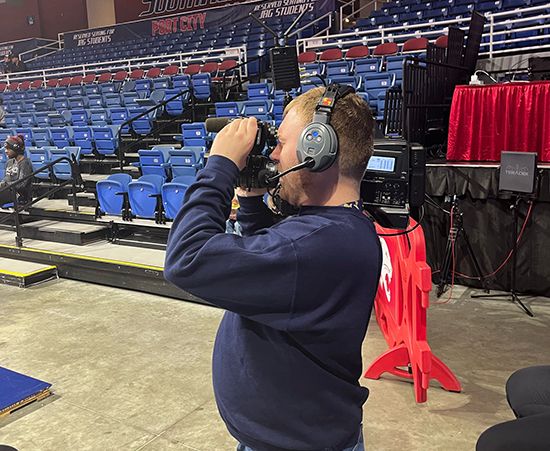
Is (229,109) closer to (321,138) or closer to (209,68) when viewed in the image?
(209,68)

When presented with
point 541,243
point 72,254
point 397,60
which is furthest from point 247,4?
point 541,243

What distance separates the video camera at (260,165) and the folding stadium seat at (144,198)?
5.30 m

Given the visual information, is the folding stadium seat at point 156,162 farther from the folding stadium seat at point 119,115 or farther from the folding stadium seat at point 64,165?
the folding stadium seat at point 119,115

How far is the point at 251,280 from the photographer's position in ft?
3.30

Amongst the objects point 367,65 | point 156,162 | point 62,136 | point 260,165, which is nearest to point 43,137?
point 62,136

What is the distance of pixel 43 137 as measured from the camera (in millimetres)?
10828

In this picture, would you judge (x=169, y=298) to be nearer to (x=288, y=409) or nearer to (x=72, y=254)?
(x=72, y=254)

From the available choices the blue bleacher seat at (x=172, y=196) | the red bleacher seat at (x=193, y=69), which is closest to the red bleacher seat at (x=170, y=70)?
the red bleacher seat at (x=193, y=69)

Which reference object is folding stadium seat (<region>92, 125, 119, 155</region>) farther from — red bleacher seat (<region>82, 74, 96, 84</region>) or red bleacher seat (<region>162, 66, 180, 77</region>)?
red bleacher seat (<region>82, 74, 96, 84</region>)

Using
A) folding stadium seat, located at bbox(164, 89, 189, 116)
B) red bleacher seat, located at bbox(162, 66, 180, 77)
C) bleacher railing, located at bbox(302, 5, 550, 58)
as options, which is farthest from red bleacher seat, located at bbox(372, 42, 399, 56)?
red bleacher seat, located at bbox(162, 66, 180, 77)

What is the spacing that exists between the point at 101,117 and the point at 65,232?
559 centimetres

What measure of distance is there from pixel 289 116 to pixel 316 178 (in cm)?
17

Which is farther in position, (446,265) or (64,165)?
(64,165)

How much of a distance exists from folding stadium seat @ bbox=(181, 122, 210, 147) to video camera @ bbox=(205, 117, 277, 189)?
7.66 meters
